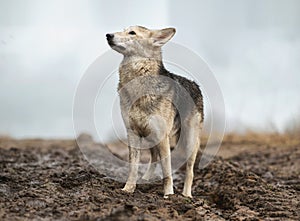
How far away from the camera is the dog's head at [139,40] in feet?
24.0

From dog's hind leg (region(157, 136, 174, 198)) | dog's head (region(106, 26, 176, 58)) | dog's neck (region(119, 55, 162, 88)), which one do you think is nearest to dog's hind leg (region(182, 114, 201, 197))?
dog's hind leg (region(157, 136, 174, 198))

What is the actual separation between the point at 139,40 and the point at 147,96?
770 millimetres

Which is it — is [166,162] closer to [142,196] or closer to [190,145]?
[142,196]

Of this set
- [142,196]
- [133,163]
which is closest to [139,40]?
[133,163]

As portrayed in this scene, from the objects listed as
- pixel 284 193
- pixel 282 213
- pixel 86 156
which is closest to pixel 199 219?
pixel 282 213

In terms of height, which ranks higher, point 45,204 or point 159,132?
point 159,132

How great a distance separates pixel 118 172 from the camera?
1020 centimetres

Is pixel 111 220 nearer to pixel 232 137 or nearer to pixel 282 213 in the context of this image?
pixel 282 213

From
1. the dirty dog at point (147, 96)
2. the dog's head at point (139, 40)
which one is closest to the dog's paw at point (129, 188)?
the dirty dog at point (147, 96)

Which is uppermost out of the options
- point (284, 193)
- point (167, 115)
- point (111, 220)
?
point (167, 115)

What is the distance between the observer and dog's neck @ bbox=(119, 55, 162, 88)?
7.41m

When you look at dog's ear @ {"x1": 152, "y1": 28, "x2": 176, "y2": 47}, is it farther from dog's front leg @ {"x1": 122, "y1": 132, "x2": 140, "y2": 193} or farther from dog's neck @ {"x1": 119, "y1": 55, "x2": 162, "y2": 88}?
dog's front leg @ {"x1": 122, "y1": 132, "x2": 140, "y2": 193}

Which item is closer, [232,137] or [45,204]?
[45,204]

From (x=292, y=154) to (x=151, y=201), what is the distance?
26.8ft
